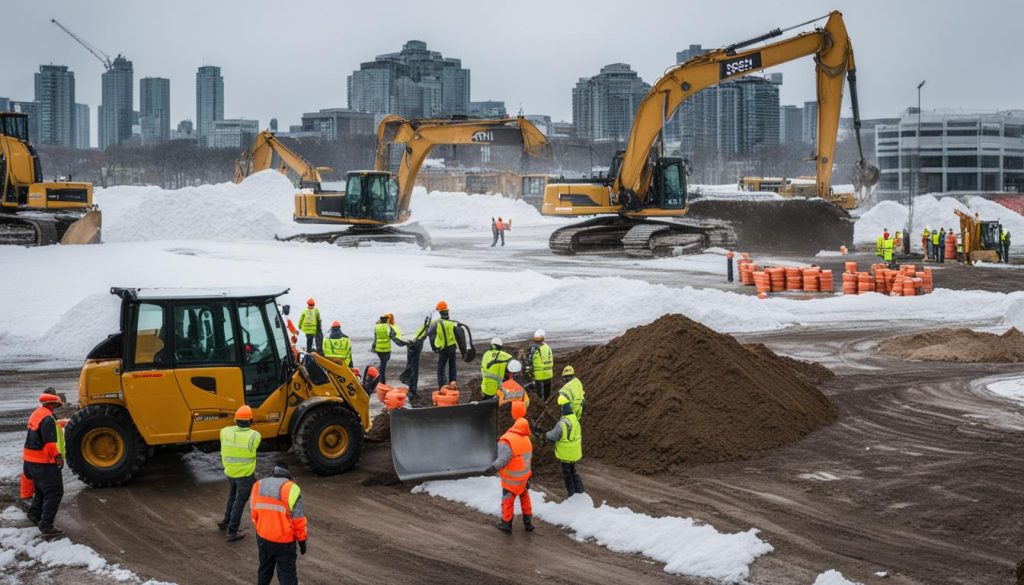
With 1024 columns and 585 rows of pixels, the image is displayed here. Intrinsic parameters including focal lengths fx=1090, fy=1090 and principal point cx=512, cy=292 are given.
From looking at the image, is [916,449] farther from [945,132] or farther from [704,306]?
[945,132]

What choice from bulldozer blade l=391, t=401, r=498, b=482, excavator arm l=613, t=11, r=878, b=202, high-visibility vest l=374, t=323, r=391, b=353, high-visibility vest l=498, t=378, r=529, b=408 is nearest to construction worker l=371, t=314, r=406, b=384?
high-visibility vest l=374, t=323, r=391, b=353

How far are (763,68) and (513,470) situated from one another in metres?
30.1

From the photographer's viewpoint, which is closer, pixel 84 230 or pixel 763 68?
pixel 763 68

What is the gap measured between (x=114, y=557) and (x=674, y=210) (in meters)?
34.3

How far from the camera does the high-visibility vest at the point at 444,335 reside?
58.0ft

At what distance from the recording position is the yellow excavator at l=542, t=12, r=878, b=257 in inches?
1508

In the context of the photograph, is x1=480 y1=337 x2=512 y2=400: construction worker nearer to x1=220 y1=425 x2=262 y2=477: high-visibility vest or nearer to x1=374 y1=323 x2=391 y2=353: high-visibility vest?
x1=374 y1=323 x2=391 y2=353: high-visibility vest

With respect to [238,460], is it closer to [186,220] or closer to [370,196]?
[370,196]

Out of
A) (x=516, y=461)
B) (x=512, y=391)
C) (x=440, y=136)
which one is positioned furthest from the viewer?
(x=440, y=136)

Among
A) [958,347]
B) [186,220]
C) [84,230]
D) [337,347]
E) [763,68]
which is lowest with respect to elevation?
[958,347]

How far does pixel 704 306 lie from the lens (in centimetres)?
2645

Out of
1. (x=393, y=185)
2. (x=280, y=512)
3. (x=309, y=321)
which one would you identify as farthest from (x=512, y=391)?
(x=393, y=185)

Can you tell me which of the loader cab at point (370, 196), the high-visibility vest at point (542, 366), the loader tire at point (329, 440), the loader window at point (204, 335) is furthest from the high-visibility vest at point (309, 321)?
the loader cab at point (370, 196)

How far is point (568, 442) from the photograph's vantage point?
1170cm
